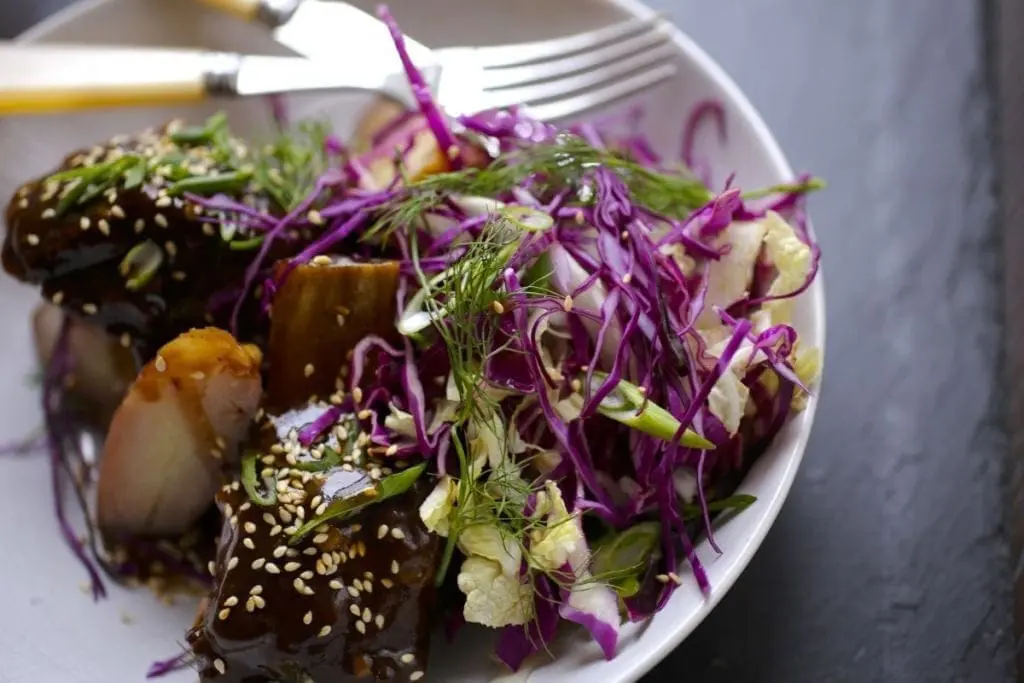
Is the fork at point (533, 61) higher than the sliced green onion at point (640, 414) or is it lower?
higher

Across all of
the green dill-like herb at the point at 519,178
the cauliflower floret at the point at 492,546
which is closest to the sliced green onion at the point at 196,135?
the green dill-like herb at the point at 519,178

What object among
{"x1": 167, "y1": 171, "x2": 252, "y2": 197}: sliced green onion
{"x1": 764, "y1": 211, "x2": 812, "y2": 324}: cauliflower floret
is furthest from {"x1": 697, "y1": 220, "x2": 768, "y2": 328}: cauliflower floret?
{"x1": 167, "y1": 171, "x2": 252, "y2": 197}: sliced green onion

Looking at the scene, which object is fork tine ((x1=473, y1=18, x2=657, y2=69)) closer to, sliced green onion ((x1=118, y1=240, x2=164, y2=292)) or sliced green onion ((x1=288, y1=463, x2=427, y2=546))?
sliced green onion ((x1=118, y1=240, x2=164, y2=292))

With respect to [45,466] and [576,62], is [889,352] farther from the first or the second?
[45,466]

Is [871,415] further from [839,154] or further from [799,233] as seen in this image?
[839,154]

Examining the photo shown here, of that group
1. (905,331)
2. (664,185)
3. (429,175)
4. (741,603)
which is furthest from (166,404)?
(905,331)

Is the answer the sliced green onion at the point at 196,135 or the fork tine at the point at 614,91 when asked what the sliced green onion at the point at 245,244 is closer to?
the sliced green onion at the point at 196,135

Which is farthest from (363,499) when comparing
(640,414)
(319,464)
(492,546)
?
(640,414)
